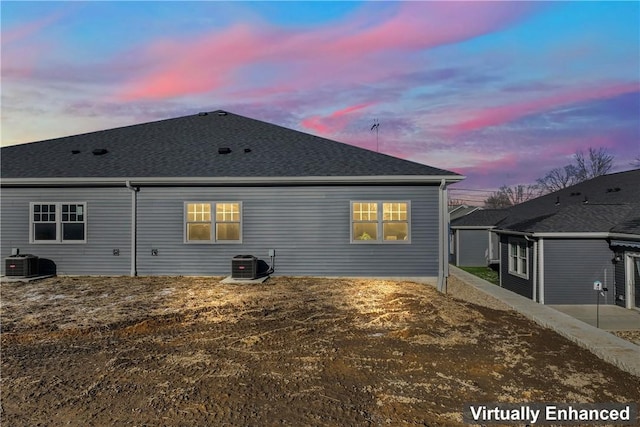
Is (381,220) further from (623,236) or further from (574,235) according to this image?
(623,236)

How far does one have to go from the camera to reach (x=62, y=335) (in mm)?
6129

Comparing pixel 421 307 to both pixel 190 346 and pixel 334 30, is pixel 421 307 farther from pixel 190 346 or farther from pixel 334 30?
pixel 334 30

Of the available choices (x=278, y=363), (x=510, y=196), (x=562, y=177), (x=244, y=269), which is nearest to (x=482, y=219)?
(x=244, y=269)

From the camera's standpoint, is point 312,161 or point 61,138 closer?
point 312,161

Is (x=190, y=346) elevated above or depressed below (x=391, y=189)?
A: below

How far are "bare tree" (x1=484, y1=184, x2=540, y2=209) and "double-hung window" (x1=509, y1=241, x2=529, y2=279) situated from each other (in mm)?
74122

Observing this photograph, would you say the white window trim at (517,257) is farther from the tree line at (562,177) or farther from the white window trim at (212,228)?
the tree line at (562,177)

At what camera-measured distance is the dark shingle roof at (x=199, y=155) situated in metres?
11.9

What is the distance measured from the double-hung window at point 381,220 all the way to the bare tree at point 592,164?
173 ft

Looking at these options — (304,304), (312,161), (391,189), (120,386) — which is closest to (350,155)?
(312,161)

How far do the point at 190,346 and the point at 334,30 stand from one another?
12371 millimetres

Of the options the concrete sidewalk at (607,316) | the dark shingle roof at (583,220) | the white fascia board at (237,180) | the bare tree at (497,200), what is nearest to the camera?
the concrete sidewalk at (607,316)

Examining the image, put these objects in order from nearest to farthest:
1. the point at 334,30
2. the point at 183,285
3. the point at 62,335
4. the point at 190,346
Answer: the point at 190,346 → the point at 62,335 → the point at 183,285 → the point at 334,30

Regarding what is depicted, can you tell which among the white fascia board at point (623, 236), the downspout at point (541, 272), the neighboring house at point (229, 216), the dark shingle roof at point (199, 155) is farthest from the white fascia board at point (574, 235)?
the dark shingle roof at point (199, 155)
